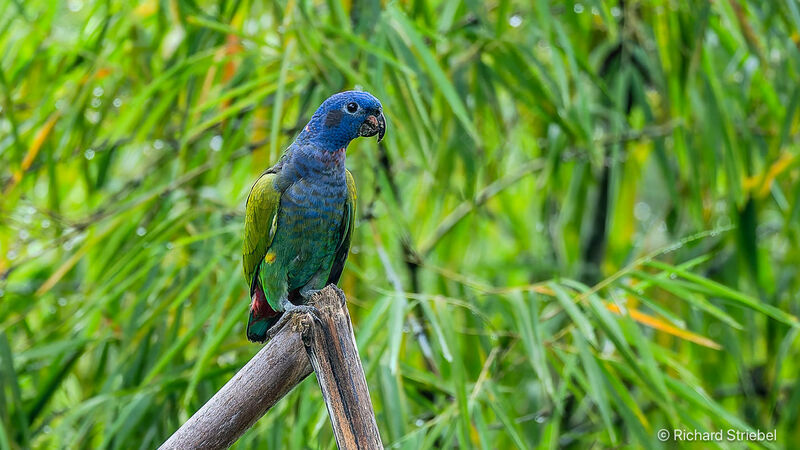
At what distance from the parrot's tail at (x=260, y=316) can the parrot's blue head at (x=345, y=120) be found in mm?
326

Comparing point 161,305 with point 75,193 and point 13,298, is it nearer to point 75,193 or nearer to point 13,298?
point 13,298

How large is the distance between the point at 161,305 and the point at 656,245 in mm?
1871

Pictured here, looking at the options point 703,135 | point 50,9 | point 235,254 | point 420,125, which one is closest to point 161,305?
point 235,254

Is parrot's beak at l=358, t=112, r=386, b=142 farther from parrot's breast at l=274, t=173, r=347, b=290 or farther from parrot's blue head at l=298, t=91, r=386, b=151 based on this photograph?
parrot's breast at l=274, t=173, r=347, b=290

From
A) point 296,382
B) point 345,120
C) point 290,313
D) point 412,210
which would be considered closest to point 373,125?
point 345,120

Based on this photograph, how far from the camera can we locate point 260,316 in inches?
71.0

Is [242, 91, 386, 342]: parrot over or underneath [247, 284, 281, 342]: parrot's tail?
over

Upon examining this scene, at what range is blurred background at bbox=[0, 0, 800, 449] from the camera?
2131 millimetres

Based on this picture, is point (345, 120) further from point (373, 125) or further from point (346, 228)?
point (346, 228)

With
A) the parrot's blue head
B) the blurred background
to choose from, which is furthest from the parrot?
the blurred background

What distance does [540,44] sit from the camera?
3.05 meters

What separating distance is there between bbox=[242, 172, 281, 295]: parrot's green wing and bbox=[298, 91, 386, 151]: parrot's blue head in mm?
116

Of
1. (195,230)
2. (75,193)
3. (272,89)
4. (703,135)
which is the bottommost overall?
(703,135)

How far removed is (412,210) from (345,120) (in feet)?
4.31
